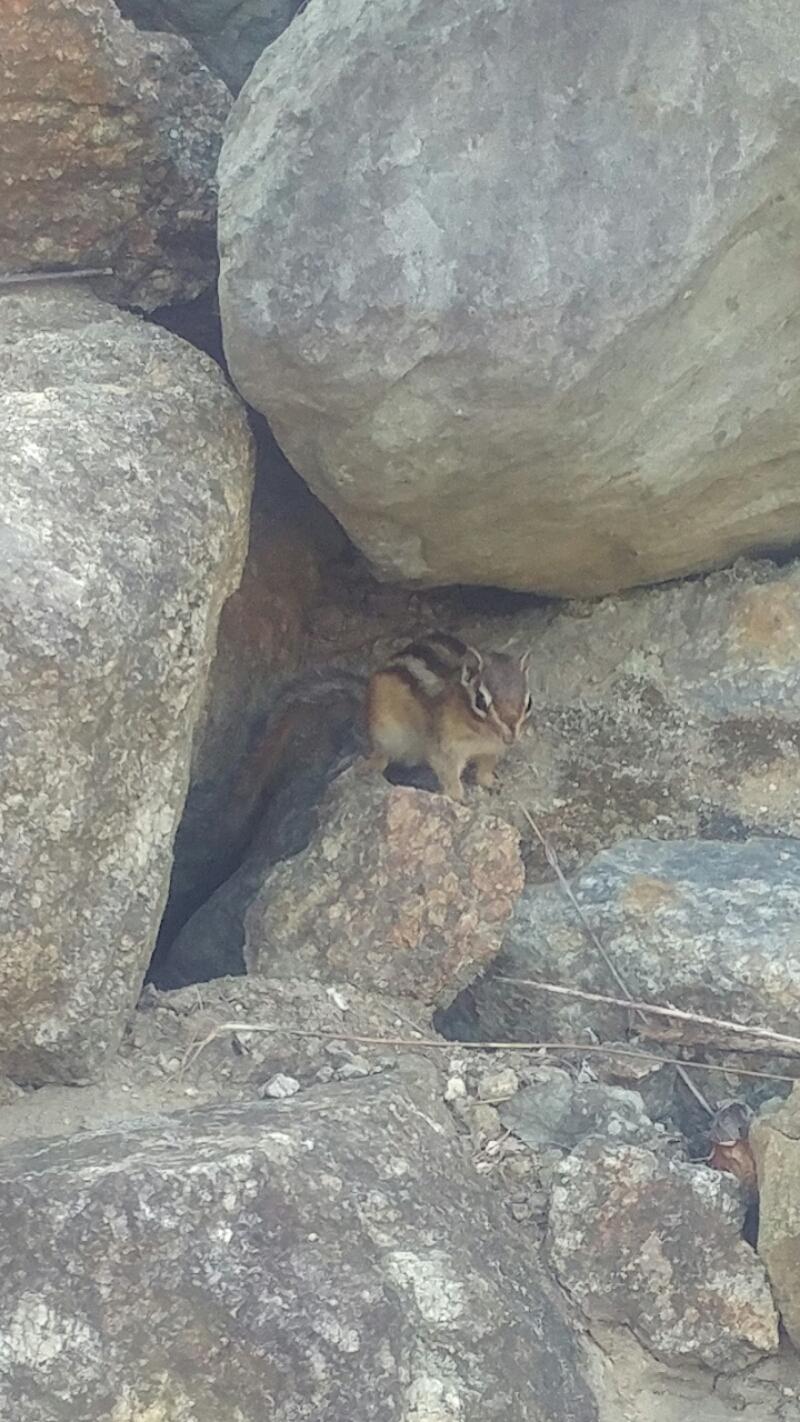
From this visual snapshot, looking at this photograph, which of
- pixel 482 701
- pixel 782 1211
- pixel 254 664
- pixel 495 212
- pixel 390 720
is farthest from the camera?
pixel 254 664

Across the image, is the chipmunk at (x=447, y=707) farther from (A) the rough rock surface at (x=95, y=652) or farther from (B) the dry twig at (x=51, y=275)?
(B) the dry twig at (x=51, y=275)

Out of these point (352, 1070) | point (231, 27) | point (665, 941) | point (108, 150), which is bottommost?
point (352, 1070)

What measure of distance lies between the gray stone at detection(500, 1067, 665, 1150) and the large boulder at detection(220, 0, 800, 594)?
4.69 feet

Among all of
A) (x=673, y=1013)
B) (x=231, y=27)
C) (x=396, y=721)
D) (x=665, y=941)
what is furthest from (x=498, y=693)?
(x=231, y=27)

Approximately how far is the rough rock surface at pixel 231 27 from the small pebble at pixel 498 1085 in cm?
284

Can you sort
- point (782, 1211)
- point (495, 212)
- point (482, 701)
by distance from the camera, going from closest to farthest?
point (782, 1211), point (495, 212), point (482, 701)

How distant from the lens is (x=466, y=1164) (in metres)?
3.06

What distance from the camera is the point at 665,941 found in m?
3.69

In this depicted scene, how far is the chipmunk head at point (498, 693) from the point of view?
4.23m

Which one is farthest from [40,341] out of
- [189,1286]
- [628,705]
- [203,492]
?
[189,1286]

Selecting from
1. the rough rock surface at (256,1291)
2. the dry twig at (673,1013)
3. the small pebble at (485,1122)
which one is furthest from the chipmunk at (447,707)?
the rough rock surface at (256,1291)

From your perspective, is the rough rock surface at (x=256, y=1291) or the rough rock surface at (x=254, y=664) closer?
the rough rock surface at (x=256, y=1291)

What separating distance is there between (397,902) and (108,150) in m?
2.01

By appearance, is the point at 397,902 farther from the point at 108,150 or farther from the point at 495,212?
the point at 108,150
